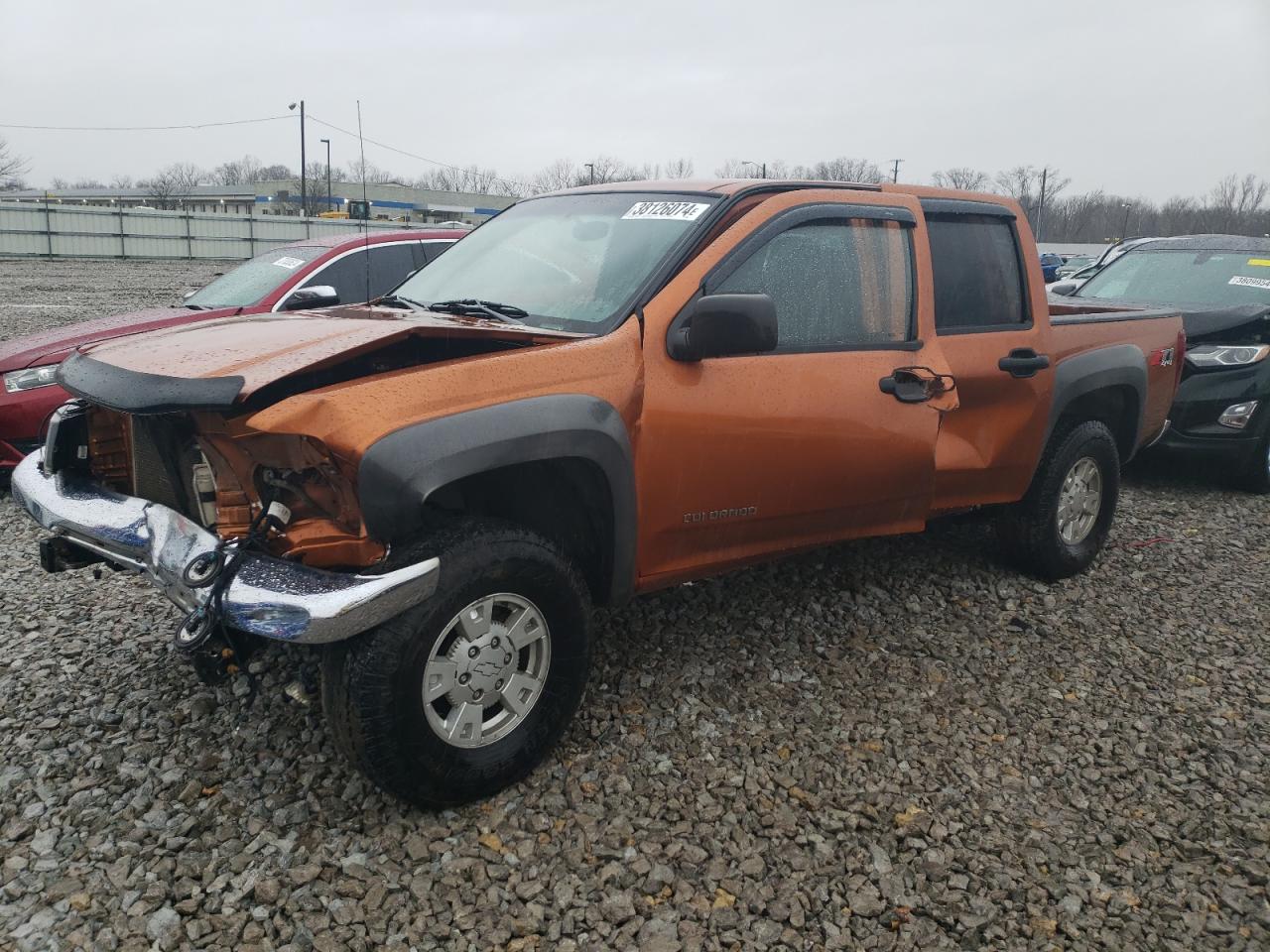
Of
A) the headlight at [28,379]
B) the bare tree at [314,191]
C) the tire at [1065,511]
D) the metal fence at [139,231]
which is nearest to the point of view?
the tire at [1065,511]

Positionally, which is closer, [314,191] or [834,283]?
[834,283]

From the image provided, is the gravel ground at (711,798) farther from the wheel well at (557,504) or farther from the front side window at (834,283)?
the front side window at (834,283)

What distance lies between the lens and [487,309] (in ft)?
11.7

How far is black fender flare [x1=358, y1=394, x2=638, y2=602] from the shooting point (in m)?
2.59

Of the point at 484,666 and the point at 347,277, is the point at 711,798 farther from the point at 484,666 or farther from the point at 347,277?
the point at 347,277

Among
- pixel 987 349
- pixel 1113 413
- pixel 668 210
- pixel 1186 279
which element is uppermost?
pixel 668 210

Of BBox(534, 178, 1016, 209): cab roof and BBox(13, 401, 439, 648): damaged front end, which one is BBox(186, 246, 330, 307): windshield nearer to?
BBox(534, 178, 1016, 209): cab roof

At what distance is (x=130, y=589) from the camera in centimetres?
459

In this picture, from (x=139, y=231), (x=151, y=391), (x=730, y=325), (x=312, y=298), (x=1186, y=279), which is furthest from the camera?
(x=139, y=231)

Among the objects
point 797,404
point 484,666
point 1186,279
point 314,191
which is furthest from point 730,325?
point 314,191

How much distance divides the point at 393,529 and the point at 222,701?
56.5 inches

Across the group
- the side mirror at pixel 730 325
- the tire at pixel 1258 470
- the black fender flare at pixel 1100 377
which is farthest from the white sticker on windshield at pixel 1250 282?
the side mirror at pixel 730 325

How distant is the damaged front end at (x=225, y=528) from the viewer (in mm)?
2559

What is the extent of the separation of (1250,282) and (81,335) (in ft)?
27.6
